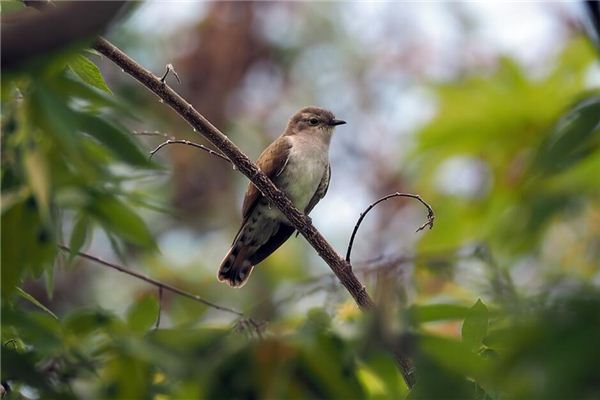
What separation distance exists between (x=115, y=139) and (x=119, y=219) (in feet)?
2.08

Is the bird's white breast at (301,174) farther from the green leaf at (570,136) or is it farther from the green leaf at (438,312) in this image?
the green leaf at (570,136)

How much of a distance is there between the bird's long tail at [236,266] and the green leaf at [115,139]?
402 cm

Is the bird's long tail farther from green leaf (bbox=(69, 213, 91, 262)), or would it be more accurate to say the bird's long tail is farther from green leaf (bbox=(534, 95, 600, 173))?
green leaf (bbox=(534, 95, 600, 173))

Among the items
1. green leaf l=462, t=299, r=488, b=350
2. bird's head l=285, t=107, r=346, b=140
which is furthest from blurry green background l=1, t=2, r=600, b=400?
bird's head l=285, t=107, r=346, b=140

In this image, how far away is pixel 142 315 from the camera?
7.01ft

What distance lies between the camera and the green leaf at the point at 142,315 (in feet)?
6.93

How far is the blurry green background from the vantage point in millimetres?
1592

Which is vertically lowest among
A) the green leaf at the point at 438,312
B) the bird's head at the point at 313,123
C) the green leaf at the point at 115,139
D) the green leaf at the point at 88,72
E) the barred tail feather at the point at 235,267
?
the barred tail feather at the point at 235,267

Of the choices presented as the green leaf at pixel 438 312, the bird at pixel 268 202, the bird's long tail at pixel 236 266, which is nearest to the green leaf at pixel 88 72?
the green leaf at pixel 438 312

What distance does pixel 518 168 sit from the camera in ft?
19.9

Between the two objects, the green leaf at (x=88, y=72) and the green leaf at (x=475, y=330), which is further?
the green leaf at (x=88, y=72)

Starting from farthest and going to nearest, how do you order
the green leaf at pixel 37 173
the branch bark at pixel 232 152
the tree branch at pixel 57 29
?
the branch bark at pixel 232 152, the green leaf at pixel 37 173, the tree branch at pixel 57 29

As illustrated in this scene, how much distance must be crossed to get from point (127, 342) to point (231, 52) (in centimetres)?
1120

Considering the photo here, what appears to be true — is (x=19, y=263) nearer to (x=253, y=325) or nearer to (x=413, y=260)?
(x=253, y=325)
